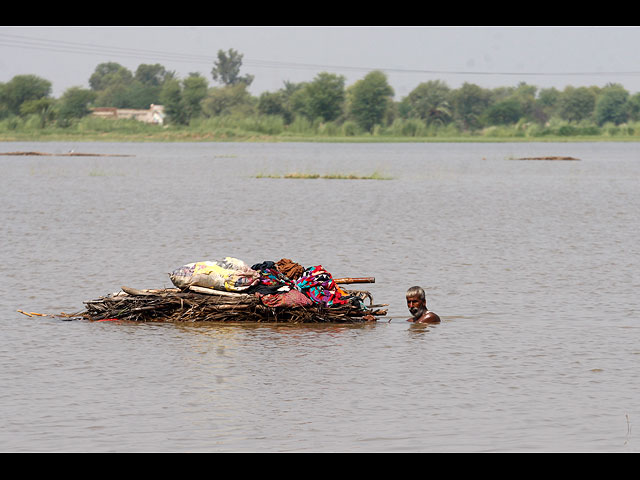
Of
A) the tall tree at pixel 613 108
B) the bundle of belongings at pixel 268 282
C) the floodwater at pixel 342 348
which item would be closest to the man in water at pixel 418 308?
the floodwater at pixel 342 348

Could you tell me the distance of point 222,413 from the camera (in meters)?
11.2

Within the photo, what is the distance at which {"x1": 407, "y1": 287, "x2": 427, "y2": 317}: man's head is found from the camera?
16484 millimetres

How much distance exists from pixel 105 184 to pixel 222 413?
1825 inches

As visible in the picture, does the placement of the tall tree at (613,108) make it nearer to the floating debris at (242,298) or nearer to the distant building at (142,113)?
the distant building at (142,113)

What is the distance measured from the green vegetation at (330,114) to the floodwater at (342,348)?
111 meters

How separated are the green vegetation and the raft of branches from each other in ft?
404

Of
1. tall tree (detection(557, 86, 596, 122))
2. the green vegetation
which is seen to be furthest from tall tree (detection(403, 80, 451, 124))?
tall tree (detection(557, 86, 596, 122))

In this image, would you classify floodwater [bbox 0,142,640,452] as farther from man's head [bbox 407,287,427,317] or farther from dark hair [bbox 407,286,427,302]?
dark hair [bbox 407,286,427,302]

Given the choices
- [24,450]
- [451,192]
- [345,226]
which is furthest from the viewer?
[451,192]

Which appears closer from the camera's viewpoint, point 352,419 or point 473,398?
point 352,419

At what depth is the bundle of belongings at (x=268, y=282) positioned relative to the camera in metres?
15.9

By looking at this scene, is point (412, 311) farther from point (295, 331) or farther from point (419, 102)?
point (419, 102)

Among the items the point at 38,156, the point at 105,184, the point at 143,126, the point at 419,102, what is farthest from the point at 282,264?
the point at 419,102

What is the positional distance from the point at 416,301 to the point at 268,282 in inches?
92.7
